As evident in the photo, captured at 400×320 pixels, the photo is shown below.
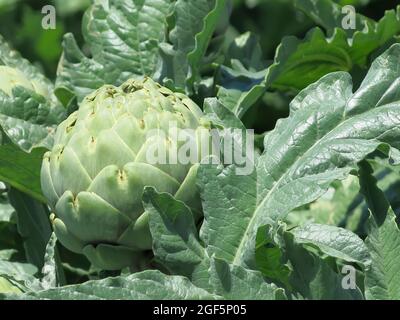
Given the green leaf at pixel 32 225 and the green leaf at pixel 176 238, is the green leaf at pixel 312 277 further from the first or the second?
the green leaf at pixel 32 225

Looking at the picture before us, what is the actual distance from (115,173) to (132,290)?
0.49ft

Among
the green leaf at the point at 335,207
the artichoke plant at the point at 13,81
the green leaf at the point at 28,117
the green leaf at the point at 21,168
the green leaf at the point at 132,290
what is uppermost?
the artichoke plant at the point at 13,81

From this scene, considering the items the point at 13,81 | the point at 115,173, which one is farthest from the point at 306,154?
the point at 13,81

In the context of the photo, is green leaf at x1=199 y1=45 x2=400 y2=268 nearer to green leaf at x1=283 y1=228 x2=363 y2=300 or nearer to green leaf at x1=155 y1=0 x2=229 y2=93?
green leaf at x1=283 y1=228 x2=363 y2=300

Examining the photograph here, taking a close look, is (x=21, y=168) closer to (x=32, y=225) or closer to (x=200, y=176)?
(x=32, y=225)

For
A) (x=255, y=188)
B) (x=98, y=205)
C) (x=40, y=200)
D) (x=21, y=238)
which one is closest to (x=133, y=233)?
(x=98, y=205)

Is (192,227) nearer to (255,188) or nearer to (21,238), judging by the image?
(255,188)

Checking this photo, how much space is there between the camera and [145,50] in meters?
1.61

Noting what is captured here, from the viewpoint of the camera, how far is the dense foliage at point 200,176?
1.19 m

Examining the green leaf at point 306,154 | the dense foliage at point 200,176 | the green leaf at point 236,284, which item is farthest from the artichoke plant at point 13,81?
the green leaf at point 236,284

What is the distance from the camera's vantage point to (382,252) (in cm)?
123

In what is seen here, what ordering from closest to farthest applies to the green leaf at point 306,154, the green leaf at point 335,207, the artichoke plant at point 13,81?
the green leaf at point 306,154 < the artichoke plant at point 13,81 < the green leaf at point 335,207

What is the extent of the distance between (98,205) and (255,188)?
0.19 meters

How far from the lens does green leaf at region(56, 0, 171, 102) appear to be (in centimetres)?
161
